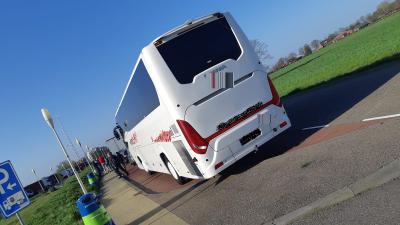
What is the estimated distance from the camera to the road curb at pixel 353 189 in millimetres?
5316

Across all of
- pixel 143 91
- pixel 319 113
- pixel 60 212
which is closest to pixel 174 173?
pixel 143 91

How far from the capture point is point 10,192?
926 cm

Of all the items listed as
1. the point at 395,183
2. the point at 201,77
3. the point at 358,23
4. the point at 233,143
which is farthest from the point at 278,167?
the point at 358,23

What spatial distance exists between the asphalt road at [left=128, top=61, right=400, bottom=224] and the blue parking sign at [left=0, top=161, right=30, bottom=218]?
335 centimetres

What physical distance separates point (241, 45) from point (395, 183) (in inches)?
208

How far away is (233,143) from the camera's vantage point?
910 cm

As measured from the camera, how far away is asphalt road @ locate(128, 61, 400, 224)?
6.10 m

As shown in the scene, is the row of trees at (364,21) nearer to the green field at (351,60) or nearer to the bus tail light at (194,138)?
the green field at (351,60)

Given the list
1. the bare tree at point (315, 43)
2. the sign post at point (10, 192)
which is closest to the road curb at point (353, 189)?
the sign post at point (10, 192)

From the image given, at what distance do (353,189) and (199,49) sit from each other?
16.2ft

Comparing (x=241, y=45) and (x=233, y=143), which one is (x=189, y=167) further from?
(x=241, y=45)

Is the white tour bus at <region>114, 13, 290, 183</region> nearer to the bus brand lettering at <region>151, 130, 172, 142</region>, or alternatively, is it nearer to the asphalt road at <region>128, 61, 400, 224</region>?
the bus brand lettering at <region>151, 130, 172, 142</region>

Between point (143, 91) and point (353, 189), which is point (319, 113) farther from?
point (353, 189)

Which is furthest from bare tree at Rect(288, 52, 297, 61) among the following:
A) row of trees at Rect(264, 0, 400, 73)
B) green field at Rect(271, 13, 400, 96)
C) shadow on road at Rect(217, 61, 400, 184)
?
shadow on road at Rect(217, 61, 400, 184)
